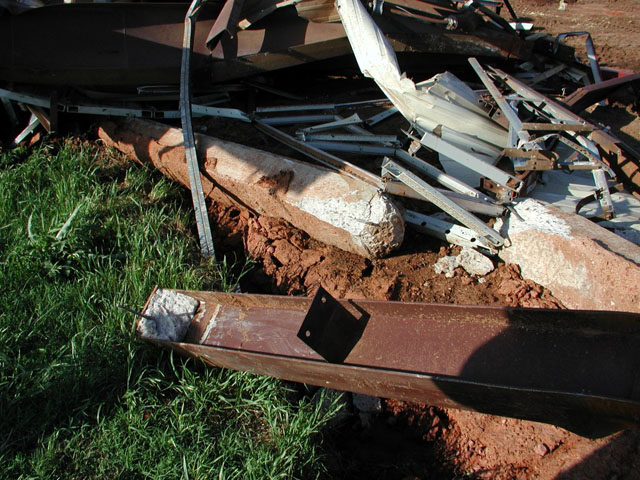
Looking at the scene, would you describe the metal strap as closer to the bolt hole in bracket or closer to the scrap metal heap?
the scrap metal heap

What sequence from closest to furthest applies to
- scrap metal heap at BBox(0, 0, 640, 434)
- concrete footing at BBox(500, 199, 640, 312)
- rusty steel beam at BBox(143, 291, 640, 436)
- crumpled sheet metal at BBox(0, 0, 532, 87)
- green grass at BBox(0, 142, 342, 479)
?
1. rusty steel beam at BBox(143, 291, 640, 436)
2. scrap metal heap at BBox(0, 0, 640, 434)
3. green grass at BBox(0, 142, 342, 479)
4. concrete footing at BBox(500, 199, 640, 312)
5. crumpled sheet metal at BBox(0, 0, 532, 87)

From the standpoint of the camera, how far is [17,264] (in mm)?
3531

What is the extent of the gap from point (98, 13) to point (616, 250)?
5.16m

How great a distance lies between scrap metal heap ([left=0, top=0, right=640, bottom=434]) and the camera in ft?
8.29

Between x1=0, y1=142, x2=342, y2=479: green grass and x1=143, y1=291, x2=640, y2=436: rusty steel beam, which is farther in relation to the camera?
x1=0, y1=142, x2=342, y2=479: green grass

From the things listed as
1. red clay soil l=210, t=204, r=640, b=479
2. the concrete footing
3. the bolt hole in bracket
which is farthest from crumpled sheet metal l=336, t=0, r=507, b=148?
the bolt hole in bracket

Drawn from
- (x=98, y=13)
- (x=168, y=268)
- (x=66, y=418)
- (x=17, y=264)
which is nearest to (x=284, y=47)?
(x=98, y=13)

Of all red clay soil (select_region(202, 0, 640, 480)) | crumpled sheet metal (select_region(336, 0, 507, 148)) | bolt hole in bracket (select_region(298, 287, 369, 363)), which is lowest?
red clay soil (select_region(202, 0, 640, 480))

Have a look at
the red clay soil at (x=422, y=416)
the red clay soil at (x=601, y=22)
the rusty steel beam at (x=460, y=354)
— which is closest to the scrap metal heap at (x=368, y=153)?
the rusty steel beam at (x=460, y=354)

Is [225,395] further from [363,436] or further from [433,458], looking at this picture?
[433,458]

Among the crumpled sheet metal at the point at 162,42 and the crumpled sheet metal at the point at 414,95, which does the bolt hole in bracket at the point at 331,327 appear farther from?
the crumpled sheet metal at the point at 162,42

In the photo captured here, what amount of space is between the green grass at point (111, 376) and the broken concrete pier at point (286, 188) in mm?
554

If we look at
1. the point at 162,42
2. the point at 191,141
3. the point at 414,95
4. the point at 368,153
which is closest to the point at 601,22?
the point at 414,95

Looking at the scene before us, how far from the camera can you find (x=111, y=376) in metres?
3.05
